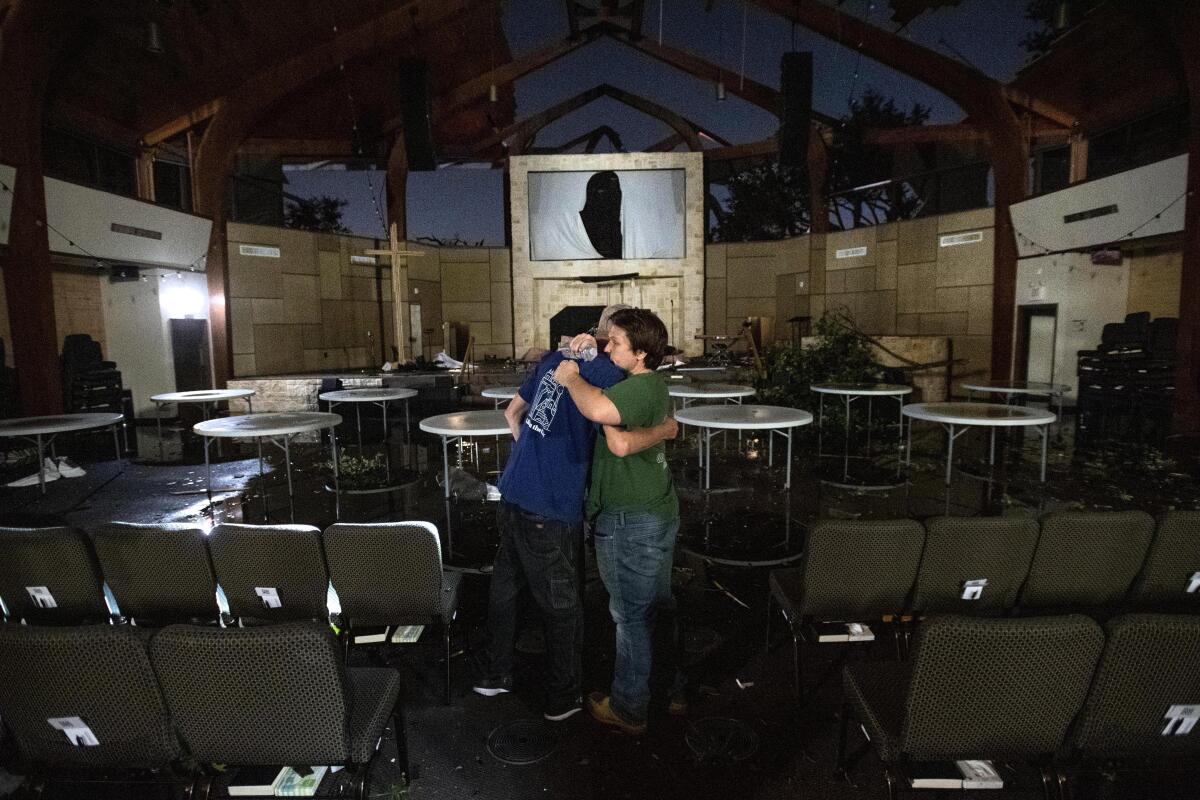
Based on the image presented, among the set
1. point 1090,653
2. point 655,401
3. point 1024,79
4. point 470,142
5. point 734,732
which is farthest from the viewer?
point 470,142

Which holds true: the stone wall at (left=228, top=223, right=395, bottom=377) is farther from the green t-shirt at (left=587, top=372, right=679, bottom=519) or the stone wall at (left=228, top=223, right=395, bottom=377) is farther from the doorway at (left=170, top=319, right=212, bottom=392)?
the green t-shirt at (left=587, top=372, right=679, bottom=519)

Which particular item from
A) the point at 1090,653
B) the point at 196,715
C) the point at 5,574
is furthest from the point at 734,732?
the point at 5,574

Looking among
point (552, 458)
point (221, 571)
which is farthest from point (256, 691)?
point (552, 458)

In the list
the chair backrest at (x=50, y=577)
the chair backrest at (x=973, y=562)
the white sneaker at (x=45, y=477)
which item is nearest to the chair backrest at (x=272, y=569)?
the chair backrest at (x=50, y=577)

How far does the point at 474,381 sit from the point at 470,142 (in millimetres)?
7875

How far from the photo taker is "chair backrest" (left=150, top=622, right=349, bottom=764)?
1.36 m

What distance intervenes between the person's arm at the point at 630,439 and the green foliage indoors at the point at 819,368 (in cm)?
611

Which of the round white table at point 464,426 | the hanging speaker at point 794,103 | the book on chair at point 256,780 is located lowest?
the book on chair at point 256,780

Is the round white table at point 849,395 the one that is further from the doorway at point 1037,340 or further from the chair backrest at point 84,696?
the chair backrest at point 84,696

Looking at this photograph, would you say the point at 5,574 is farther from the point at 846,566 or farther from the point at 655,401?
the point at 846,566

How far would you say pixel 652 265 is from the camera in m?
14.2

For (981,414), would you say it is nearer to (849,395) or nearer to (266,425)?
(849,395)

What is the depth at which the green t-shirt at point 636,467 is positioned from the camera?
1.95 metres

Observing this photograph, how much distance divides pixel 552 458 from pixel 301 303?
1126cm
